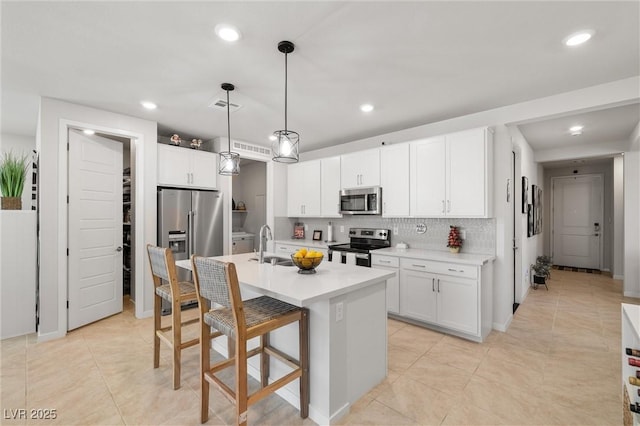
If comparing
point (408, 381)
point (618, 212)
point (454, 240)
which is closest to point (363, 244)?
point (454, 240)

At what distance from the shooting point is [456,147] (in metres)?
3.54

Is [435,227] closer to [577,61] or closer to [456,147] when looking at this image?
[456,147]

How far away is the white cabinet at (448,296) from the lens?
313 cm

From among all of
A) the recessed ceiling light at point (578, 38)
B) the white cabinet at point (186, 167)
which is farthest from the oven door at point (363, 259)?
the recessed ceiling light at point (578, 38)

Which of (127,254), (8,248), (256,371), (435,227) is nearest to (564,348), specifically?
(435,227)

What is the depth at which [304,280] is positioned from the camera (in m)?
2.14

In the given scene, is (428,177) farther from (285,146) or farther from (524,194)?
(285,146)

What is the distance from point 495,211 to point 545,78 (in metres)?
1.45

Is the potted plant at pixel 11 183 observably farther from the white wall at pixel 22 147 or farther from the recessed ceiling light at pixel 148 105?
the white wall at pixel 22 147

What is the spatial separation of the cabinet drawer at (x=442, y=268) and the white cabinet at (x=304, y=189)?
6.80 feet

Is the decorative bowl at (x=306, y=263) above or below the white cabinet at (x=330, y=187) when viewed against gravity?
below

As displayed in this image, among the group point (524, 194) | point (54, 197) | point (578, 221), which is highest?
point (524, 194)

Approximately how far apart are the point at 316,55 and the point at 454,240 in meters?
2.74

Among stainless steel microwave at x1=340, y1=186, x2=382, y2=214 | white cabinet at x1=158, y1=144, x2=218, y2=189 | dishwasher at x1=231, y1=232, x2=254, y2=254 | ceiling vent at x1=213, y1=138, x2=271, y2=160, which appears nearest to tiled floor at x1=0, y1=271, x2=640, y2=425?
stainless steel microwave at x1=340, y1=186, x2=382, y2=214
